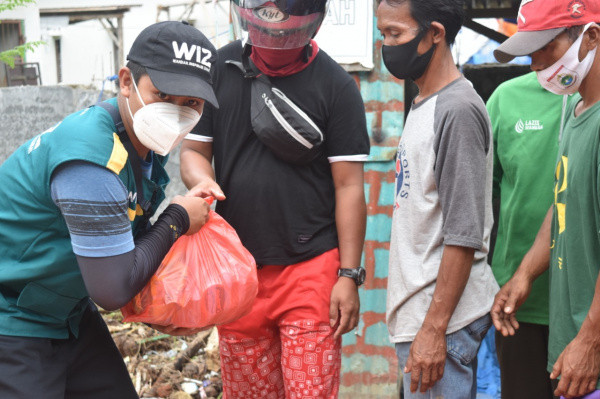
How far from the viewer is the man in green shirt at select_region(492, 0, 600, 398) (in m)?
2.15

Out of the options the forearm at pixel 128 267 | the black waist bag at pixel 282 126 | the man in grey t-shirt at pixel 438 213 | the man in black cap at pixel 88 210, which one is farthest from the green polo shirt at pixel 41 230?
the man in grey t-shirt at pixel 438 213

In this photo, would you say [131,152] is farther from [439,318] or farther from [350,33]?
[350,33]

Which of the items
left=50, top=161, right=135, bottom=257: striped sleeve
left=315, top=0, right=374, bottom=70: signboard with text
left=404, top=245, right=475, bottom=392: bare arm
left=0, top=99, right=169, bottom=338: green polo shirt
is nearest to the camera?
left=50, top=161, right=135, bottom=257: striped sleeve

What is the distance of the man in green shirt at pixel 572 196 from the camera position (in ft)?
7.04

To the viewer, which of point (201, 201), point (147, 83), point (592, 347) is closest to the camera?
Result: point (592, 347)

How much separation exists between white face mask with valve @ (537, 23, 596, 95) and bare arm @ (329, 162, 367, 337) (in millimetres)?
838

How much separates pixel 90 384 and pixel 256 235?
2.82ft

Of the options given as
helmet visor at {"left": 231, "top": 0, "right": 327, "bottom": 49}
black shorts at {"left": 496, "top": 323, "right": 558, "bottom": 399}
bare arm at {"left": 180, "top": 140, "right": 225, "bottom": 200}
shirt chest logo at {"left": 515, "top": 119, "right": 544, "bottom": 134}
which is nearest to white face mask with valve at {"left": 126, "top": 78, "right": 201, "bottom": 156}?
bare arm at {"left": 180, "top": 140, "right": 225, "bottom": 200}

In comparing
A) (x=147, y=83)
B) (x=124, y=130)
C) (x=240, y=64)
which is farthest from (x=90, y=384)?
(x=240, y=64)

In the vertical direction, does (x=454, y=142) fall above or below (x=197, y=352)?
above

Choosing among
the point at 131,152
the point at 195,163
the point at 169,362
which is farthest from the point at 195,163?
the point at 169,362

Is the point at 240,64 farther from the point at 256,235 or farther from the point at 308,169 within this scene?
the point at 256,235

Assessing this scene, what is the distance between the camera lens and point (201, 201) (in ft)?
8.27

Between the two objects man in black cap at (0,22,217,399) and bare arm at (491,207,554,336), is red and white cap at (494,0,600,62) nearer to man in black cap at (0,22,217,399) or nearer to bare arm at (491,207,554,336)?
bare arm at (491,207,554,336)
